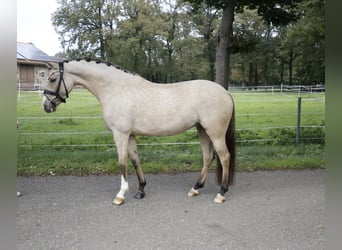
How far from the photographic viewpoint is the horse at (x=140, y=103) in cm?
349

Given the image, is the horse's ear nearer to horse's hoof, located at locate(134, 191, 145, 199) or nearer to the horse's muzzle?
the horse's muzzle

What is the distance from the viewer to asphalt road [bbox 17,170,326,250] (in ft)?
8.44

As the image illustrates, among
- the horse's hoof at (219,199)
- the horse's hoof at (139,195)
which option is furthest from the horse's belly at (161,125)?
the horse's hoof at (219,199)

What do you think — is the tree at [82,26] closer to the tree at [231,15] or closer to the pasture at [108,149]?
the pasture at [108,149]

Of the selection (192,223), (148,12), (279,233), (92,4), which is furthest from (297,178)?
(148,12)

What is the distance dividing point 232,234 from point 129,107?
1.75m

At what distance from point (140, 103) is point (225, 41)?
2461 millimetres

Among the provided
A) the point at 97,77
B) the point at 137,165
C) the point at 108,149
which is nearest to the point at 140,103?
the point at 97,77

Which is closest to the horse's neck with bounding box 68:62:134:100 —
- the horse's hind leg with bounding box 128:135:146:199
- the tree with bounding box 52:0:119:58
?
the horse's hind leg with bounding box 128:135:146:199

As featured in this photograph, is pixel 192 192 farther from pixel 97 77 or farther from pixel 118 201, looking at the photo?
pixel 97 77

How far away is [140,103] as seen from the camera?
11.6 ft

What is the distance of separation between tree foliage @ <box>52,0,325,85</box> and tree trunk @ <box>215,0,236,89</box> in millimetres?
45

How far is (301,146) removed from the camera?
587 centimetres
